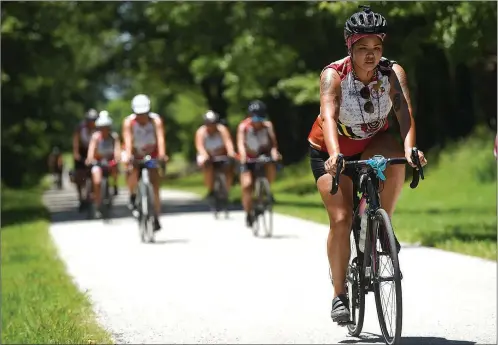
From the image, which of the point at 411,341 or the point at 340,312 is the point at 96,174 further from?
the point at 340,312

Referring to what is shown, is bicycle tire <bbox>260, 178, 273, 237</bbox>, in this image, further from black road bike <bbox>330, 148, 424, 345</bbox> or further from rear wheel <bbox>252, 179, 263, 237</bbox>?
black road bike <bbox>330, 148, 424, 345</bbox>

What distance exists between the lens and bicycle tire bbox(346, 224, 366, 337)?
6.16 meters

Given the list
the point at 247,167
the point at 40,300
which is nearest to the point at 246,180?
the point at 247,167

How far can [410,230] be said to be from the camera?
50.8ft

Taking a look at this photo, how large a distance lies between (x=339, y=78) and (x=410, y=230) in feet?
34.5

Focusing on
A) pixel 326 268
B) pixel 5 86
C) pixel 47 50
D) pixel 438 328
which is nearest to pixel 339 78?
pixel 438 328

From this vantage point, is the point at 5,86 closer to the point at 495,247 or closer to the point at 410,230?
the point at 410,230

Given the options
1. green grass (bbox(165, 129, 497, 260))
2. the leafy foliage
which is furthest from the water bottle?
green grass (bbox(165, 129, 497, 260))

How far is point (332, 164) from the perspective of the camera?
5.40 m

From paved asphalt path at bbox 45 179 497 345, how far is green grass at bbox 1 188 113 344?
0.17m

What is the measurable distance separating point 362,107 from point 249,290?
17.2ft

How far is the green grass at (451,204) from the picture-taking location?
14.4m

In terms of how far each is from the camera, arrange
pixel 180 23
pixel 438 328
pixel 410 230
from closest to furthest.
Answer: pixel 438 328, pixel 410 230, pixel 180 23

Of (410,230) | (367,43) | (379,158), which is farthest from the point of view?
A: (410,230)
